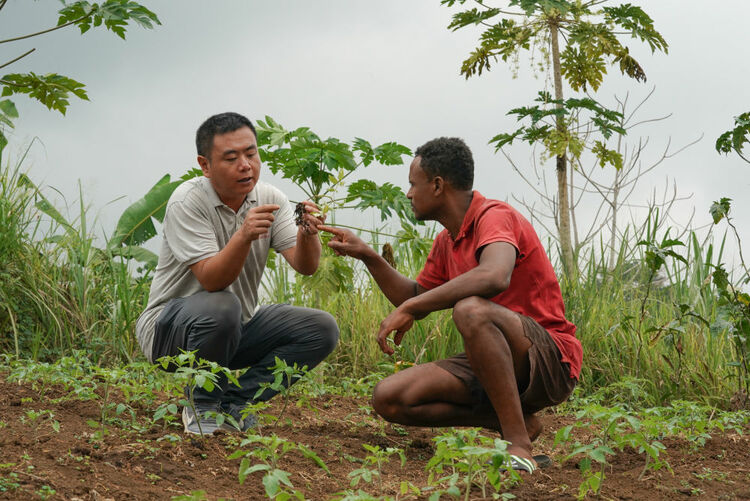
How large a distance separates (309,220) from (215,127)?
2.17 feet

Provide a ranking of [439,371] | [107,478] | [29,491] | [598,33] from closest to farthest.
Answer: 1. [29,491]
2. [107,478]
3. [439,371]
4. [598,33]

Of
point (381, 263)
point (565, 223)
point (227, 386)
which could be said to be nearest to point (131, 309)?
point (227, 386)

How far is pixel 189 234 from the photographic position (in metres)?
4.07

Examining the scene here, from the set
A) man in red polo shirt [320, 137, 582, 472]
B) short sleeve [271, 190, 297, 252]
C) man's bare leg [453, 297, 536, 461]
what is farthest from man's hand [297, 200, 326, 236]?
man's bare leg [453, 297, 536, 461]

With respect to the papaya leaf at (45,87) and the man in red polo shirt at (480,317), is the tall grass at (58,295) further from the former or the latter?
the man in red polo shirt at (480,317)

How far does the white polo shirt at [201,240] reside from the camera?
4.07 m

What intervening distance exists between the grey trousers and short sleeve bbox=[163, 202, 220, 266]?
0.21m

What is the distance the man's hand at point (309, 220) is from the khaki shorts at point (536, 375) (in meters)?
0.91

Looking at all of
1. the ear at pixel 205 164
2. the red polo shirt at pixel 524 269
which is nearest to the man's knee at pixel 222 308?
the ear at pixel 205 164

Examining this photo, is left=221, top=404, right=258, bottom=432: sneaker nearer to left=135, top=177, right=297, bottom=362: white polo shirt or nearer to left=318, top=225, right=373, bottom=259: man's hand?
left=135, top=177, right=297, bottom=362: white polo shirt

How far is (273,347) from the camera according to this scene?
450 cm

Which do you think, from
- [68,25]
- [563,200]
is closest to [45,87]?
[68,25]

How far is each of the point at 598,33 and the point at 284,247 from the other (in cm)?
401

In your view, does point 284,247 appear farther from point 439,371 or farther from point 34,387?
point 34,387
